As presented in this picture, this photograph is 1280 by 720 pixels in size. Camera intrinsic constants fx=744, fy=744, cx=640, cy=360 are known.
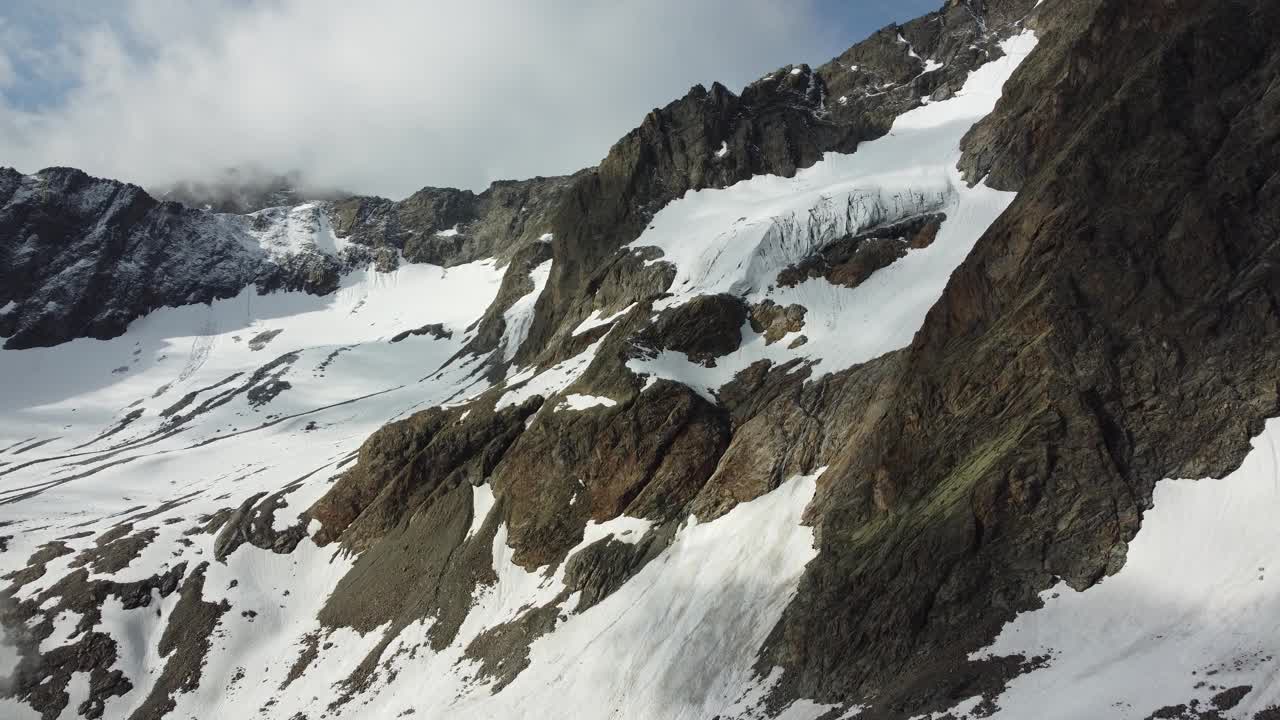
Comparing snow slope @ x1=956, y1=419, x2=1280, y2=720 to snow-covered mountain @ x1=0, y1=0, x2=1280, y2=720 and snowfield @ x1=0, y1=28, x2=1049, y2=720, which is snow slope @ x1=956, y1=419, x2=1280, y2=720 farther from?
snowfield @ x1=0, y1=28, x2=1049, y2=720

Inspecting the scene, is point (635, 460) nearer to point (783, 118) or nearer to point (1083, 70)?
point (1083, 70)

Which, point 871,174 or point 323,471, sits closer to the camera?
point 323,471

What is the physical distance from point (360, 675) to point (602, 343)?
27256 millimetres

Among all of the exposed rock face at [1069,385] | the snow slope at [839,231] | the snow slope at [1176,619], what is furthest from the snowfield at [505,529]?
the snow slope at [1176,619]

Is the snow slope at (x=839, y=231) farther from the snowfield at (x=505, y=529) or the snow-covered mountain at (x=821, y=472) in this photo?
the snow-covered mountain at (x=821, y=472)

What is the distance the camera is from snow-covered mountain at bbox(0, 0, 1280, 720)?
81.5ft

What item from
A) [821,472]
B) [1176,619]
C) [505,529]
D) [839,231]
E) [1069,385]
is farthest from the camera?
[839,231]

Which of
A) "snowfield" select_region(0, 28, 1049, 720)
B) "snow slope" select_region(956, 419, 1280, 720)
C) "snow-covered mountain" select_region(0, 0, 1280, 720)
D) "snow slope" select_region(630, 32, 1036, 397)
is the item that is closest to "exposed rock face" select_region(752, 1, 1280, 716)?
"snow-covered mountain" select_region(0, 0, 1280, 720)

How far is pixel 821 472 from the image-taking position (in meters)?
37.6

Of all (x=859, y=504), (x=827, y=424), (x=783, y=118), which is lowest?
(x=859, y=504)

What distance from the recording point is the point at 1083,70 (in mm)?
47938

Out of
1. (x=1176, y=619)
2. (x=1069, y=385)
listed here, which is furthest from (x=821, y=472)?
(x=1176, y=619)

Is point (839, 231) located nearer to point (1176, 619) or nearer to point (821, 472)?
point (821, 472)

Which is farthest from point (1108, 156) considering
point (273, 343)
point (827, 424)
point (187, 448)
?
point (273, 343)
